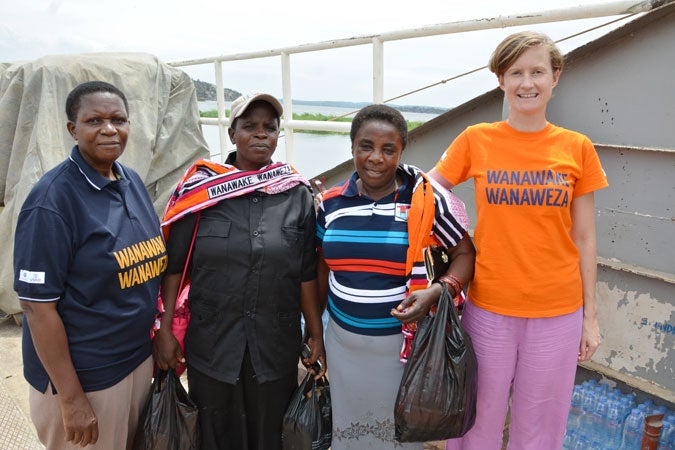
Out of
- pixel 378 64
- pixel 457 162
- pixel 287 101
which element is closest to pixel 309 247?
pixel 457 162

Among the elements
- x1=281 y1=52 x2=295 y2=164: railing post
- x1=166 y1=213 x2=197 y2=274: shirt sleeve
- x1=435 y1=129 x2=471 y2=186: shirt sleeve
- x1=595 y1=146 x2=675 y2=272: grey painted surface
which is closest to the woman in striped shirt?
x1=435 y1=129 x2=471 y2=186: shirt sleeve

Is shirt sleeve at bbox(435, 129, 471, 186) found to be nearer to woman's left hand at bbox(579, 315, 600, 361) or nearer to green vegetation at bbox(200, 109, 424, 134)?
green vegetation at bbox(200, 109, 424, 134)

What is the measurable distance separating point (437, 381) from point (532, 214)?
0.72 m

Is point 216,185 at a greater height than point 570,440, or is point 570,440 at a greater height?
point 216,185

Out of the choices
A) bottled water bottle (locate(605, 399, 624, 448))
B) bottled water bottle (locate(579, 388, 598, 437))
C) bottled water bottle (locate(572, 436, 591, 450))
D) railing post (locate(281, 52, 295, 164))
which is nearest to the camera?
bottled water bottle (locate(605, 399, 624, 448))

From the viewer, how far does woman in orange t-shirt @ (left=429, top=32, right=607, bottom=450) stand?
1925 millimetres

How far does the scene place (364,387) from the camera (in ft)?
6.75

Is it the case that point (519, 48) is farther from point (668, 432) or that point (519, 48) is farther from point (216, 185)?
point (668, 432)

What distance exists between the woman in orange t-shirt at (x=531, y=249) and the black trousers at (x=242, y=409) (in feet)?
2.87

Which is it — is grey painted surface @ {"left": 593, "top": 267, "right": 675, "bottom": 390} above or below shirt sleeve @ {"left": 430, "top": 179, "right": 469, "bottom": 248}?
below

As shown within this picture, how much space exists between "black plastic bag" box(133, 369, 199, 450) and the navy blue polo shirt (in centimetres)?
20

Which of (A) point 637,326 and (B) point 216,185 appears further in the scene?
(A) point 637,326

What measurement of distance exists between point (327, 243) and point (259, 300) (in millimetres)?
366

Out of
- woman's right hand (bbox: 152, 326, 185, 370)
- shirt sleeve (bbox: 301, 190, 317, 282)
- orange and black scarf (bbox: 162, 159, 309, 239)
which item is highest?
orange and black scarf (bbox: 162, 159, 309, 239)
